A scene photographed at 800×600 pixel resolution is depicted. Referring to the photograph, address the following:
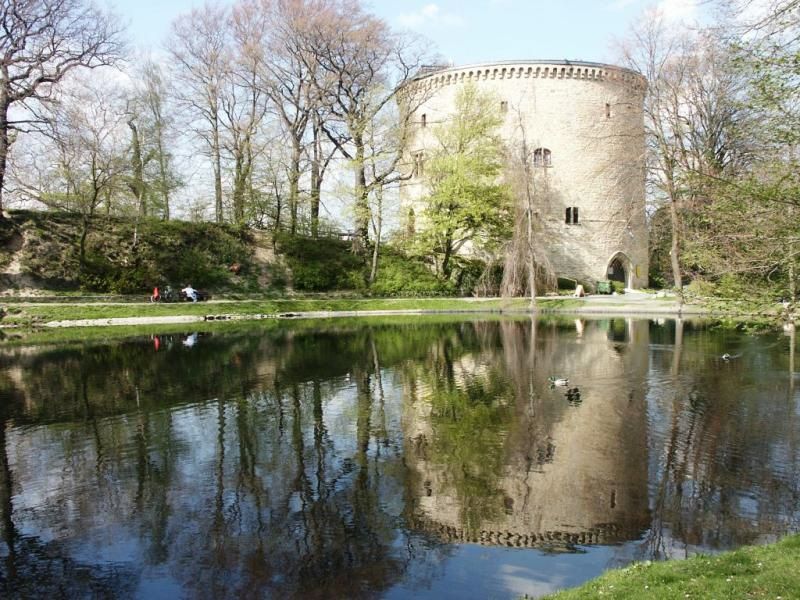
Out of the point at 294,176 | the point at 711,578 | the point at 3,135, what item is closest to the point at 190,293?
the point at 294,176

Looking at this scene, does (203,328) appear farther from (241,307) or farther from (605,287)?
(605,287)

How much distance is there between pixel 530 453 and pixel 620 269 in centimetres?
3885

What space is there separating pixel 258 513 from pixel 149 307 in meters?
24.0

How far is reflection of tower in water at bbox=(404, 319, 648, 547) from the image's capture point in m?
6.87

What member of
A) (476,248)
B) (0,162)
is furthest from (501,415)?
(476,248)

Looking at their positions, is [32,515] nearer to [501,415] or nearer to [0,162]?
[501,415]

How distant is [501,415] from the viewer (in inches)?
444

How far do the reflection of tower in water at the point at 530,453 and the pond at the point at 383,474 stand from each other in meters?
0.04

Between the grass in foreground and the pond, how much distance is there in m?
0.73

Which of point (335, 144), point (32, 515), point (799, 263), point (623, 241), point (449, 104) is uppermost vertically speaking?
point (449, 104)

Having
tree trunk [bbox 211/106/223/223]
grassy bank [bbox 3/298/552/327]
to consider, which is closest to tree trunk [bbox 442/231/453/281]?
grassy bank [bbox 3/298/552/327]

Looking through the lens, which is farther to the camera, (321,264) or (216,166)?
(216,166)

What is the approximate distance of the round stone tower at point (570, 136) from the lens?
41.7 meters

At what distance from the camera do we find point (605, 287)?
40.4m
